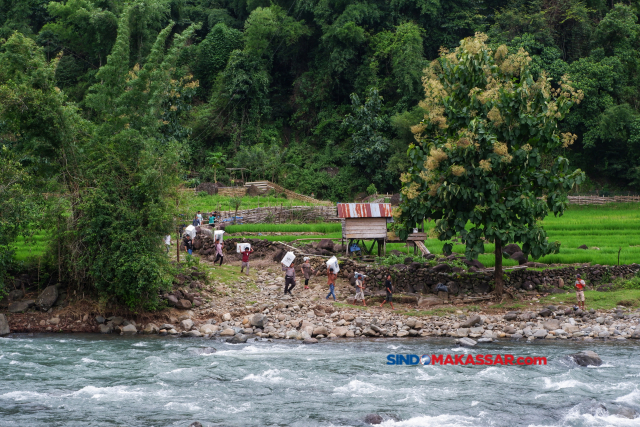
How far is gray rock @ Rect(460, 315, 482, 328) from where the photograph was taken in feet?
60.8

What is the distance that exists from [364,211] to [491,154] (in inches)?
243

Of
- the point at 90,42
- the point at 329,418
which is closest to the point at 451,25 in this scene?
the point at 90,42

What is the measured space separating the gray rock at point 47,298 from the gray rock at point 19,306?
286 mm

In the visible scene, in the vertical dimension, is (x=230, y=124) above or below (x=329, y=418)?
above

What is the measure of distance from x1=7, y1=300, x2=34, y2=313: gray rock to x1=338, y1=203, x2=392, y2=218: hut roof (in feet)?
37.5

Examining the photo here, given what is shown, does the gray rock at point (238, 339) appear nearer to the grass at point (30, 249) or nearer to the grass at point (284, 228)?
the grass at point (30, 249)

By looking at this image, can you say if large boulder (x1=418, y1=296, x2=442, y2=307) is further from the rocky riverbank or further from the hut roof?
the hut roof

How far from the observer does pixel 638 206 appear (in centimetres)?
3925

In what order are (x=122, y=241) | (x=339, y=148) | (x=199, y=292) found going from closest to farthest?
(x=122, y=241), (x=199, y=292), (x=339, y=148)

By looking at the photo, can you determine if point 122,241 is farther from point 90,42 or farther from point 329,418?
point 90,42

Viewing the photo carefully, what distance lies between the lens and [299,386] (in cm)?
1362

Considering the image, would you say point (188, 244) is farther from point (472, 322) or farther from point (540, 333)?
point (540, 333)

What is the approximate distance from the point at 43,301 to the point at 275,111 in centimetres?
3840

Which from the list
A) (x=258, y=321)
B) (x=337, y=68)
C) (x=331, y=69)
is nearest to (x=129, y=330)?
(x=258, y=321)
